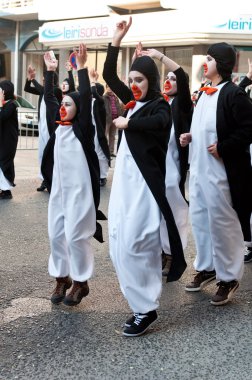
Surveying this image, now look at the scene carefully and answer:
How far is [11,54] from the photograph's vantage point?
106 feet

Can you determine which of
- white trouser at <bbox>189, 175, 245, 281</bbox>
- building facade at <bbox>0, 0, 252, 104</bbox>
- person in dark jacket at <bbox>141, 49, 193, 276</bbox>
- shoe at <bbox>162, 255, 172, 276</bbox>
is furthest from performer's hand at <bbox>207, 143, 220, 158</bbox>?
building facade at <bbox>0, 0, 252, 104</bbox>

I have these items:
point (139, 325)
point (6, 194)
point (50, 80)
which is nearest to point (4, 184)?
point (6, 194)

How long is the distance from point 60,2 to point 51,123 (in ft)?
63.2

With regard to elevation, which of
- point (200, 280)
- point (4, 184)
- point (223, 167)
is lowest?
point (4, 184)

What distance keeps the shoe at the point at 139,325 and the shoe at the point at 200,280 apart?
3.34 feet

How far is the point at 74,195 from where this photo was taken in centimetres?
467

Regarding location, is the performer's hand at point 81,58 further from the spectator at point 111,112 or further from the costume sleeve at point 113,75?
the spectator at point 111,112

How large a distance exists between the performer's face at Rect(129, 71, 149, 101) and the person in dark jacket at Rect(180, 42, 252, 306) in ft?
2.17

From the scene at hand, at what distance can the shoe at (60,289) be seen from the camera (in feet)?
15.9

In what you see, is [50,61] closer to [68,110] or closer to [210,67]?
[68,110]

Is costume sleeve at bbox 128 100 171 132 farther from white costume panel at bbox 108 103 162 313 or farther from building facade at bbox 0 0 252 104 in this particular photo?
building facade at bbox 0 0 252 104

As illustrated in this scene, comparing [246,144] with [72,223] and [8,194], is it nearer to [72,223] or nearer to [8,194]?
[72,223]

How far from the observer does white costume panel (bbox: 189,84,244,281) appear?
4.80 metres

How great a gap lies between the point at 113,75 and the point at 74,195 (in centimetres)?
95
